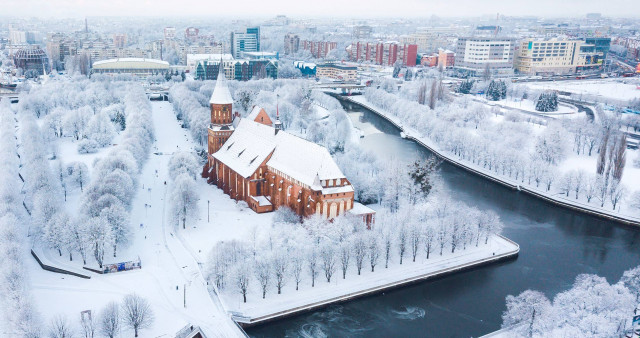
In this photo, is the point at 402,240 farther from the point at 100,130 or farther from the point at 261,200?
the point at 100,130

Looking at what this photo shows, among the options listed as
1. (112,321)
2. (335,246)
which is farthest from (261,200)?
(112,321)

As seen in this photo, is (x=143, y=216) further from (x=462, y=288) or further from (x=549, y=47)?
(x=549, y=47)

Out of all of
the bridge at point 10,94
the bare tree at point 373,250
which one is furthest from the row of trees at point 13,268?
the bridge at point 10,94

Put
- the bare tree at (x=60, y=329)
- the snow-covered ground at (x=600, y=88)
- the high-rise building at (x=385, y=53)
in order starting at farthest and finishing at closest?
the high-rise building at (x=385, y=53)
the snow-covered ground at (x=600, y=88)
the bare tree at (x=60, y=329)

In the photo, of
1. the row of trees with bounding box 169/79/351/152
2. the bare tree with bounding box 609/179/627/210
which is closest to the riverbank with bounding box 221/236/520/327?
the bare tree with bounding box 609/179/627/210

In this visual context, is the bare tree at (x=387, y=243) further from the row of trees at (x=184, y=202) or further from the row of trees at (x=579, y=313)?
the row of trees at (x=184, y=202)

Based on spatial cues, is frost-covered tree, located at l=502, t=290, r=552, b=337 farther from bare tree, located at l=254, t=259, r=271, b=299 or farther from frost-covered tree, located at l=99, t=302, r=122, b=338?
frost-covered tree, located at l=99, t=302, r=122, b=338
